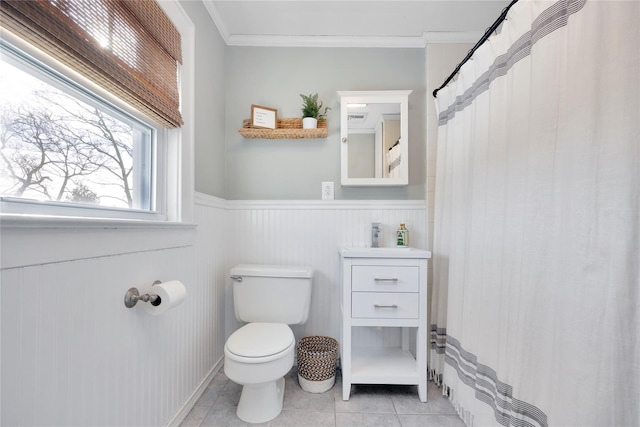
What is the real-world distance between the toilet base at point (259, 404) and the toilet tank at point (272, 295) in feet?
1.28

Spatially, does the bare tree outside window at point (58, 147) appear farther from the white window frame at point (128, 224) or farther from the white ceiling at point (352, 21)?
the white ceiling at point (352, 21)

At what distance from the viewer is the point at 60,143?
0.88m

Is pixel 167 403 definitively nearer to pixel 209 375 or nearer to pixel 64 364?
pixel 209 375

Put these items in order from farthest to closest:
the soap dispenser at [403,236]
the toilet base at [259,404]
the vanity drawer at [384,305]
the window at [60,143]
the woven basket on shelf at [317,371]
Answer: the soap dispenser at [403,236] → the woven basket on shelf at [317,371] → the vanity drawer at [384,305] → the toilet base at [259,404] → the window at [60,143]

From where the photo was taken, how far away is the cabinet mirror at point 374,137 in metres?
1.94

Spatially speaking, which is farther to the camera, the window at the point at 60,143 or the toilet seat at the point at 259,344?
the toilet seat at the point at 259,344

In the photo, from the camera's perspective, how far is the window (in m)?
0.73

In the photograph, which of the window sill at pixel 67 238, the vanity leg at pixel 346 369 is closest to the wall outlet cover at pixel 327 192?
the vanity leg at pixel 346 369

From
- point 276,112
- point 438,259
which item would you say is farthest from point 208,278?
point 438,259

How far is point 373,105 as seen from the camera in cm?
196

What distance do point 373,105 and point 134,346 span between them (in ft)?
6.19

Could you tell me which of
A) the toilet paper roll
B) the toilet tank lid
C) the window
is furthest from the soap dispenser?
the window

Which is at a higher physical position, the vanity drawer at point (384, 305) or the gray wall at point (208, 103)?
the gray wall at point (208, 103)

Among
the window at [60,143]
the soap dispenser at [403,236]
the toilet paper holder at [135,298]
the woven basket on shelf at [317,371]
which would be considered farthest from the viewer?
the soap dispenser at [403,236]
